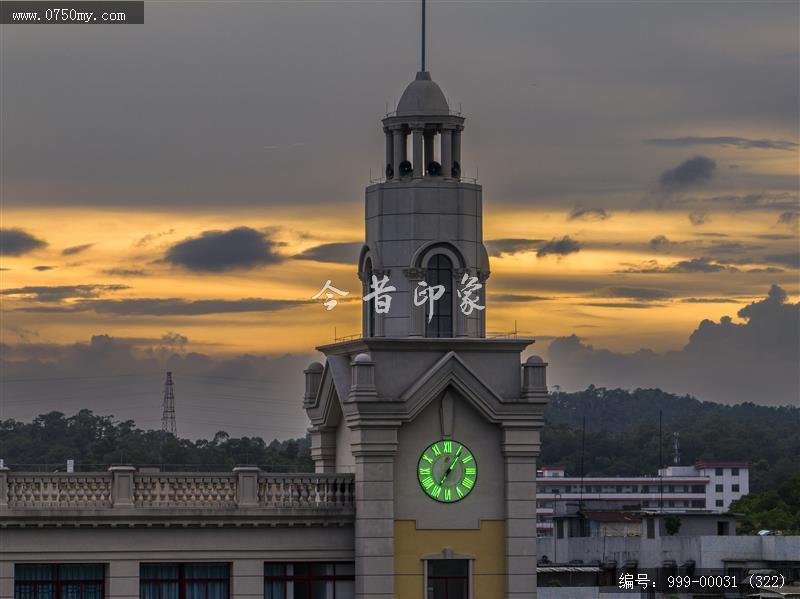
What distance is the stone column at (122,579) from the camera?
76.9m

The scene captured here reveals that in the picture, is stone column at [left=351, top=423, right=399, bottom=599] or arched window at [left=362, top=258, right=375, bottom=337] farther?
arched window at [left=362, top=258, right=375, bottom=337]

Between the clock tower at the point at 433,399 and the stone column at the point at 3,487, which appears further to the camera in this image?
the clock tower at the point at 433,399

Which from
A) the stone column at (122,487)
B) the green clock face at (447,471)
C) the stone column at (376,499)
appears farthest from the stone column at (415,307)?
the stone column at (122,487)

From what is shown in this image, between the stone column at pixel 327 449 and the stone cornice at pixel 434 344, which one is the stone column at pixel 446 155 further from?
the stone column at pixel 327 449

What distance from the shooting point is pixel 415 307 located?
80000 mm

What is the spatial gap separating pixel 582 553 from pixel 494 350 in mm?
71227

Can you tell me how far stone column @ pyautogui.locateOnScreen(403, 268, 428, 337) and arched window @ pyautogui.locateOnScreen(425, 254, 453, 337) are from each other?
0.49m

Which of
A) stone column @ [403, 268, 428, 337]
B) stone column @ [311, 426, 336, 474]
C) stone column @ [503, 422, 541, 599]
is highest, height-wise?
stone column @ [403, 268, 428, 337]

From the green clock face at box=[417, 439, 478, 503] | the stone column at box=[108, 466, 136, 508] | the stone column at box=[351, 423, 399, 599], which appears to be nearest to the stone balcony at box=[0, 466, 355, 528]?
the stone column at box=[108, 466, 136, 508]

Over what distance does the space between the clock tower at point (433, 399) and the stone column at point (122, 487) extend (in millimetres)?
8523

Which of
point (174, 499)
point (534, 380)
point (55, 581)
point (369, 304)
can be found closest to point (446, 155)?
point (369, 304)

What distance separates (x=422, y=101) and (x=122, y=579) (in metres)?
21.6

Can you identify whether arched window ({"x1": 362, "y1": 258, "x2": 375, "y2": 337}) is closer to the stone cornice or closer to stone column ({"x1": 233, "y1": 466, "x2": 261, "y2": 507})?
the stone cornice

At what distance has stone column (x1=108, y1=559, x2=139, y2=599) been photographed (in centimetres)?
7688
